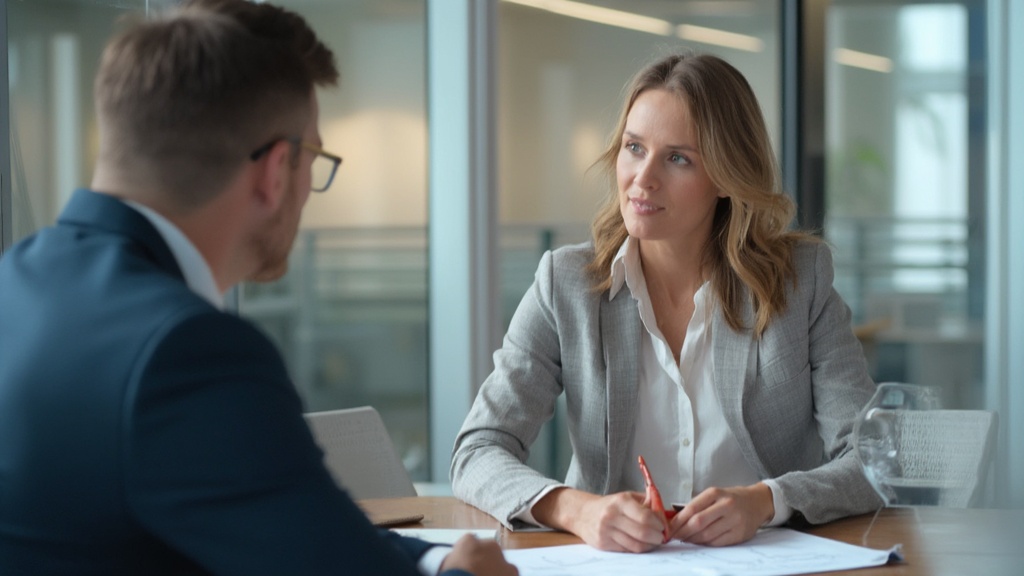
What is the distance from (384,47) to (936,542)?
2.83 metres

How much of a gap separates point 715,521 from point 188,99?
1.05 meters

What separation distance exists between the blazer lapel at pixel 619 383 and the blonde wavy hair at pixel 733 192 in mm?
93

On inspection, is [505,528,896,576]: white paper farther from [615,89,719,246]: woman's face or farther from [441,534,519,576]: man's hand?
[615,89,719,246]: woman's face

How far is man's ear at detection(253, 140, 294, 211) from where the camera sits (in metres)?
1.18

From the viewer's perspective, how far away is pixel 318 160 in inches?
51.0

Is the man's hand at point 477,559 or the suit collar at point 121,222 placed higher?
the suit collar at point 121,222

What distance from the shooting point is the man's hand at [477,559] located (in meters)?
1.27

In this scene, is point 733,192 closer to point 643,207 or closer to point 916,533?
point 643,207

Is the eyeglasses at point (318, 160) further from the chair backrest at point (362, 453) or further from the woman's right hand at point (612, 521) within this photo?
the chair backrest at point (362, 453)

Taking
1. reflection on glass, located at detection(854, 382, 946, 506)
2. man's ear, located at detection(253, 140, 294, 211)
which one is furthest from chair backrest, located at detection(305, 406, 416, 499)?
man's ear, located at detection(253, 140, 294, 211)

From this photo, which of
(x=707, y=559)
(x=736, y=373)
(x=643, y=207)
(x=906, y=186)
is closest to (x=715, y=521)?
(x=707, y=559)

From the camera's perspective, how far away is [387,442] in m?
2.42

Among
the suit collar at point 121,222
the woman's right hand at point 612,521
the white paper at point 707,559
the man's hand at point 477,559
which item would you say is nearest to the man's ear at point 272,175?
the suit collar at point 121,222

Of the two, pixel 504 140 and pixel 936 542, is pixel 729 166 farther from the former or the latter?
pixel 504 140
